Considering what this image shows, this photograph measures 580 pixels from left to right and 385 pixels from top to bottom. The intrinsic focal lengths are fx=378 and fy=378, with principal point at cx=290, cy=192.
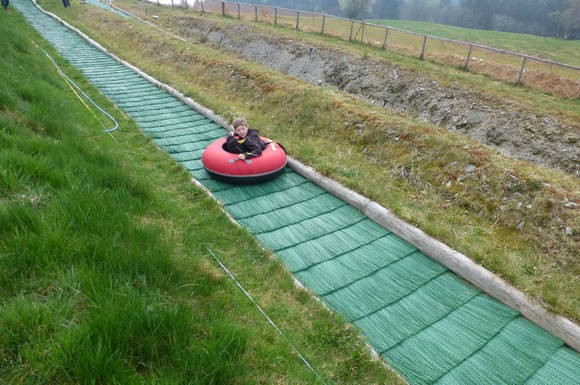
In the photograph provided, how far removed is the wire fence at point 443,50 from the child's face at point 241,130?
10.3m

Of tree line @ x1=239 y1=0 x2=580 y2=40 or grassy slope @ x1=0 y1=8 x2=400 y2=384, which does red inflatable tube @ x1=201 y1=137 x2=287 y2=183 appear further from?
tree line @ x1=239 y1=0 x2=580 y2=40

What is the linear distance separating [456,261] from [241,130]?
3519 millimetres

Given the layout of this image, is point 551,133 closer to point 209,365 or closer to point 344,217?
point 344,217

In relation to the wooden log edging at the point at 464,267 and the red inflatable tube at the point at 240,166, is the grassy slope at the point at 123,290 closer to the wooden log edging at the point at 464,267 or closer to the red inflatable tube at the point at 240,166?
the red inflatable tube at the point at 240,166

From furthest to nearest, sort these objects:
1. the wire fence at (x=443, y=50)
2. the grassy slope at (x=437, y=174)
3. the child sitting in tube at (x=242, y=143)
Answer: the wire fence at (x=443, y=50), the child sitting in tube at (x=242, y=143), the grassy slope at (x=437, y=174)

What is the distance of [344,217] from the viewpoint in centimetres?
514

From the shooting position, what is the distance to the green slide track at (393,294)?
3.20 meters

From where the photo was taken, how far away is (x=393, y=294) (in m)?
3.88

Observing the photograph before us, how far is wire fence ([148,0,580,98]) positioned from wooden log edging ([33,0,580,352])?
9.76 meters

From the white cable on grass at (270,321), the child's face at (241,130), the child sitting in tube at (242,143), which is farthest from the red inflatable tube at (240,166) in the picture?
the white cable on grass at (270,321)

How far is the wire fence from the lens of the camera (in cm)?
1205

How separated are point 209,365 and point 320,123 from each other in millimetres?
6353

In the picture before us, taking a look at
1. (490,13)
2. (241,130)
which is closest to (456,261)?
(241,130)

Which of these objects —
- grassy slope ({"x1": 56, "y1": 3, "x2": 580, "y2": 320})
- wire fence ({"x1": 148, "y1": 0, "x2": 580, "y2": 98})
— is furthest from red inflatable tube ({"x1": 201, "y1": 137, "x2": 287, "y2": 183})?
wire fence ({"x1": 148, "y1": 0, "x2": 580, "y2": 98})
